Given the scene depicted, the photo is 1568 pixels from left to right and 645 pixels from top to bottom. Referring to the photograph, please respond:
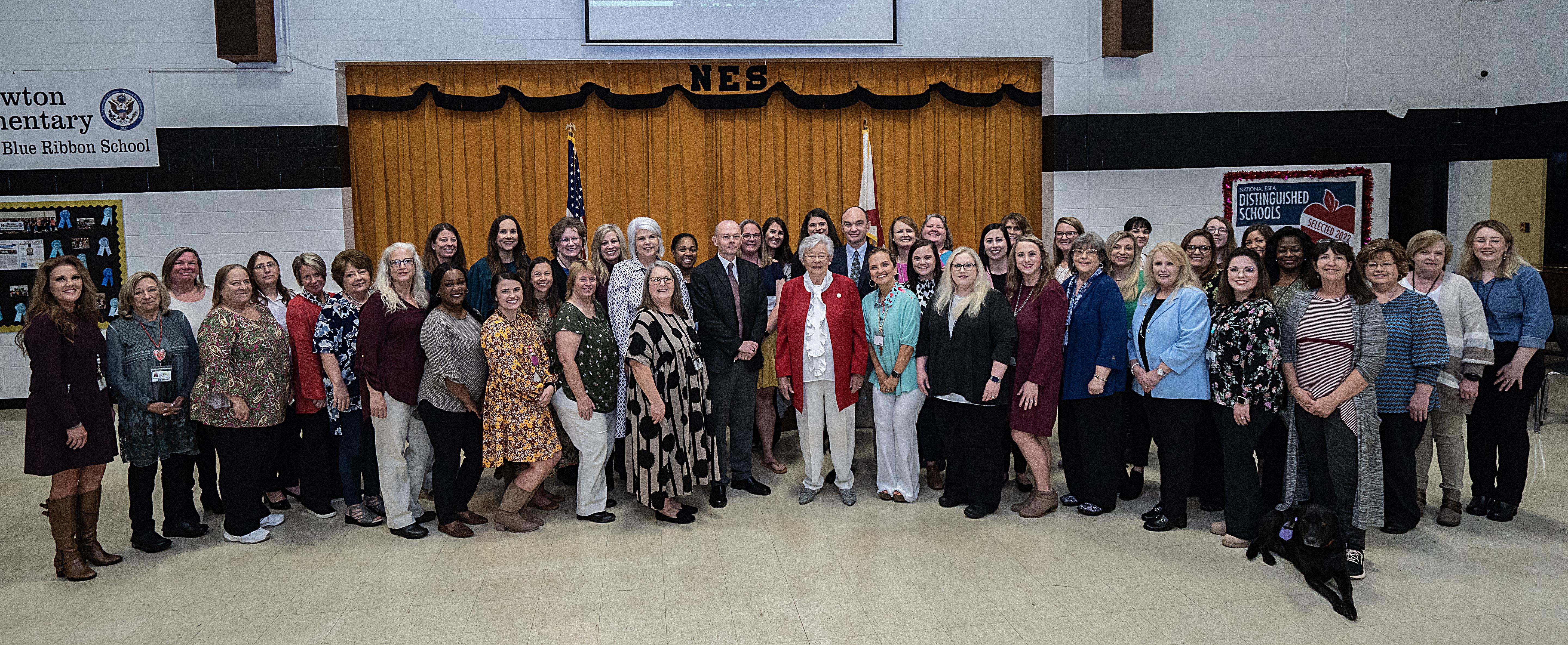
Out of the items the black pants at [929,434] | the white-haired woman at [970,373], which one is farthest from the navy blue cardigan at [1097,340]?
the black pants at [929,434]

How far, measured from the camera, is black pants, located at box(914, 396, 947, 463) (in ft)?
17.0

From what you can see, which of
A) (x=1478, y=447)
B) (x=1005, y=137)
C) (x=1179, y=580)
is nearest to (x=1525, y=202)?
(x=1005, y=137)

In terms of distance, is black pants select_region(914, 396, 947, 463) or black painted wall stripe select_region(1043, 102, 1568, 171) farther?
black painted wall stripe select_region(1043, 102, 1568, 171)

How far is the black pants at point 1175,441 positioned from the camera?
4.27 metres

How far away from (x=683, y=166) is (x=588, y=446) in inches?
147

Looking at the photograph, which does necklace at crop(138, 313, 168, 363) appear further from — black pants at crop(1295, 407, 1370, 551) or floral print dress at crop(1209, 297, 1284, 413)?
black pants at crop(1295, 407, 1370, 551)

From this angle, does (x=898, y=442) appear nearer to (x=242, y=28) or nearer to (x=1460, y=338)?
(x=1460, y=338)

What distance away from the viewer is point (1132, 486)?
492cm

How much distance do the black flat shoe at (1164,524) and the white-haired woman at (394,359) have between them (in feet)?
11.0

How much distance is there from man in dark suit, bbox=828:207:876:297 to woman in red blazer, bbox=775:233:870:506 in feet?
2.03

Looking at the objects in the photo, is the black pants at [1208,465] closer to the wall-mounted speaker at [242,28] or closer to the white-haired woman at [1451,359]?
the white-haired woman at [1451,359]

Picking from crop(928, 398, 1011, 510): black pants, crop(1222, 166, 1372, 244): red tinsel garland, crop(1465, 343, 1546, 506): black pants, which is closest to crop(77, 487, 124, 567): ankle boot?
crop(928, 398, 1011, 510): black pants

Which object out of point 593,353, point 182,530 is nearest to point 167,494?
point 182,530

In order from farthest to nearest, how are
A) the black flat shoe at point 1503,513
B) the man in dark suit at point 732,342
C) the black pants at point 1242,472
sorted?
the man in dark suit at point 732,342, the black flat shoe at point 1503,513, the black pants at point 1242,472
